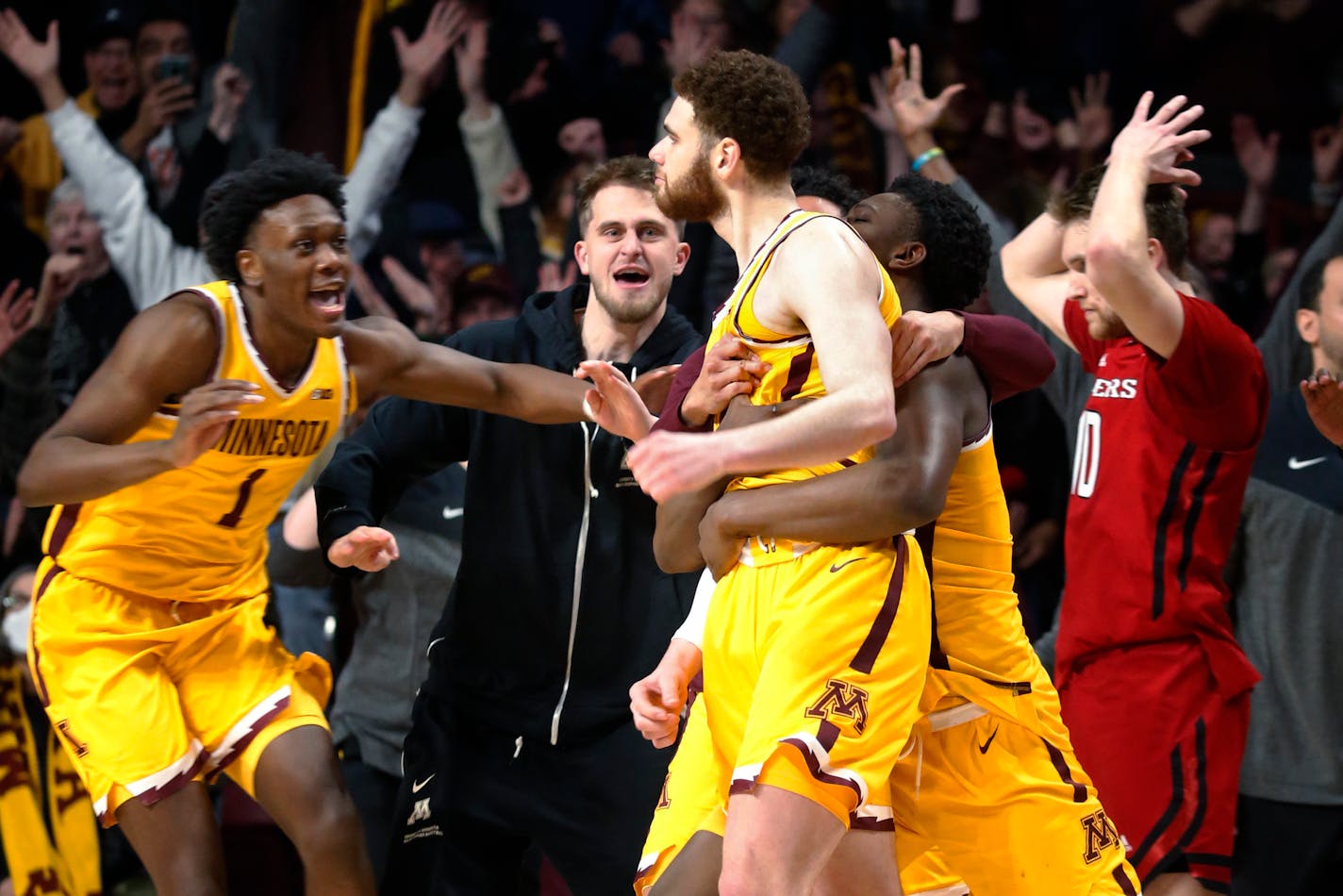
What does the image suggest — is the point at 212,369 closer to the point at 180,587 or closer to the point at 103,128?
the point at 180,587

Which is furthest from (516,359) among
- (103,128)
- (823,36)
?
(103,128)

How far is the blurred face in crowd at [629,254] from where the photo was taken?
14.9 ft

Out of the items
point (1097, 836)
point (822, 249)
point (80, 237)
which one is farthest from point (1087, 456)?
point (80, 237)

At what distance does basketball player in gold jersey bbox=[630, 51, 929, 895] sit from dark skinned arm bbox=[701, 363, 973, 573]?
0.19 feet

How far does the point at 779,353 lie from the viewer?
3.13 meters

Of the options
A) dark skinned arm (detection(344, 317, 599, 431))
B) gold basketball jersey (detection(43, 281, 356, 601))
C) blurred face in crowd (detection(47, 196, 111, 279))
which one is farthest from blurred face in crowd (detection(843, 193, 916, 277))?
blurred face in crowd (detection(47, 196, 111, 279))

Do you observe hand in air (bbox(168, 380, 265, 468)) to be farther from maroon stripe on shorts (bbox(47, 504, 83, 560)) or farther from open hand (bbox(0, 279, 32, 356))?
open hand (bbox(0, 279, 32, 356))

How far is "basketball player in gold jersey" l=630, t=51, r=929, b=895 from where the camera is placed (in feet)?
9.43

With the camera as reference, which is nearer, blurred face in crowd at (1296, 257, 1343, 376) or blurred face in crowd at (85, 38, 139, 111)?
blurred face in crowd at (1296, 257, 1343, 376)

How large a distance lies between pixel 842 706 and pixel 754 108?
1.19 metres

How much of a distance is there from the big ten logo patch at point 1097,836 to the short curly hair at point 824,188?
5.63ft

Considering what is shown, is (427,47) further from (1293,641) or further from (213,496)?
(1293,641)

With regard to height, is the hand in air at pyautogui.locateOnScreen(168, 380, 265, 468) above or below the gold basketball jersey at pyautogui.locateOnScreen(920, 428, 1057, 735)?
above

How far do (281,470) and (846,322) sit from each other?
1.91m
